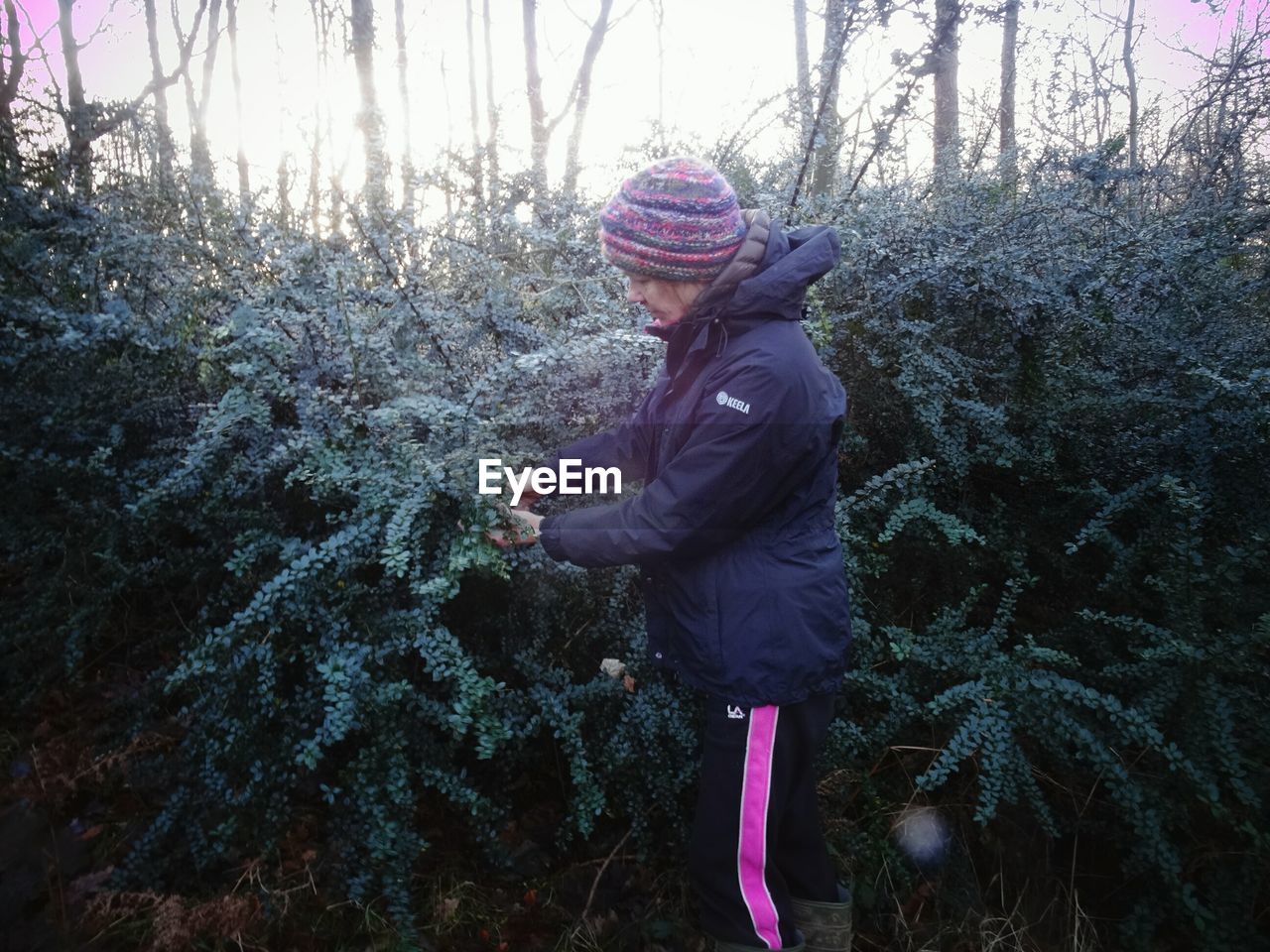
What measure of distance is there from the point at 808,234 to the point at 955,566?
A: 1786mm

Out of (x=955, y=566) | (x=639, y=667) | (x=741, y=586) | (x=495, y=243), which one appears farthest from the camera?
(x=495, y=243)

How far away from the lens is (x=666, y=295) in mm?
1778

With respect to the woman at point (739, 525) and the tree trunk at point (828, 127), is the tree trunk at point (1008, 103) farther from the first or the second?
the woman at point (739, 525)

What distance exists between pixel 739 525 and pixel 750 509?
0.05 metres

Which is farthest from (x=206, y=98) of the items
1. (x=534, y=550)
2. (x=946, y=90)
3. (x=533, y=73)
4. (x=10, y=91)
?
(x=534, y=550)

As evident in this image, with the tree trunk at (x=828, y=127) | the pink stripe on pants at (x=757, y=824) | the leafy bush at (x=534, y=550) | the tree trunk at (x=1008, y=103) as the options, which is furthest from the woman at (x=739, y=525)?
the tree trunk at (x=1008, y=103)

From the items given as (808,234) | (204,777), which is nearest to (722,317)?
(808,234)

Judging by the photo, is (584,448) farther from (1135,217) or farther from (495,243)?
(1135,217)

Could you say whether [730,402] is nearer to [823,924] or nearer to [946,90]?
[823,924]

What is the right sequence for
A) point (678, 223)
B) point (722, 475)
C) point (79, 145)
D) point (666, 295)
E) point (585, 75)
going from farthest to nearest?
point (585, 75)
point (79, 145)
point (666, 295)
point (678, 223)
point (722, 475)

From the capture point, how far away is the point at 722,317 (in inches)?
66.1

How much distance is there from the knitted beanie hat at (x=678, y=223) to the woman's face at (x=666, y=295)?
4 cm

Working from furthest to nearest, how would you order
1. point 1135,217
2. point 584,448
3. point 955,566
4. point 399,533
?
point 1135,217 < point 955,566 < point 584,448 < point 399,533

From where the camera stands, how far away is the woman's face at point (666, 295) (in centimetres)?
175
